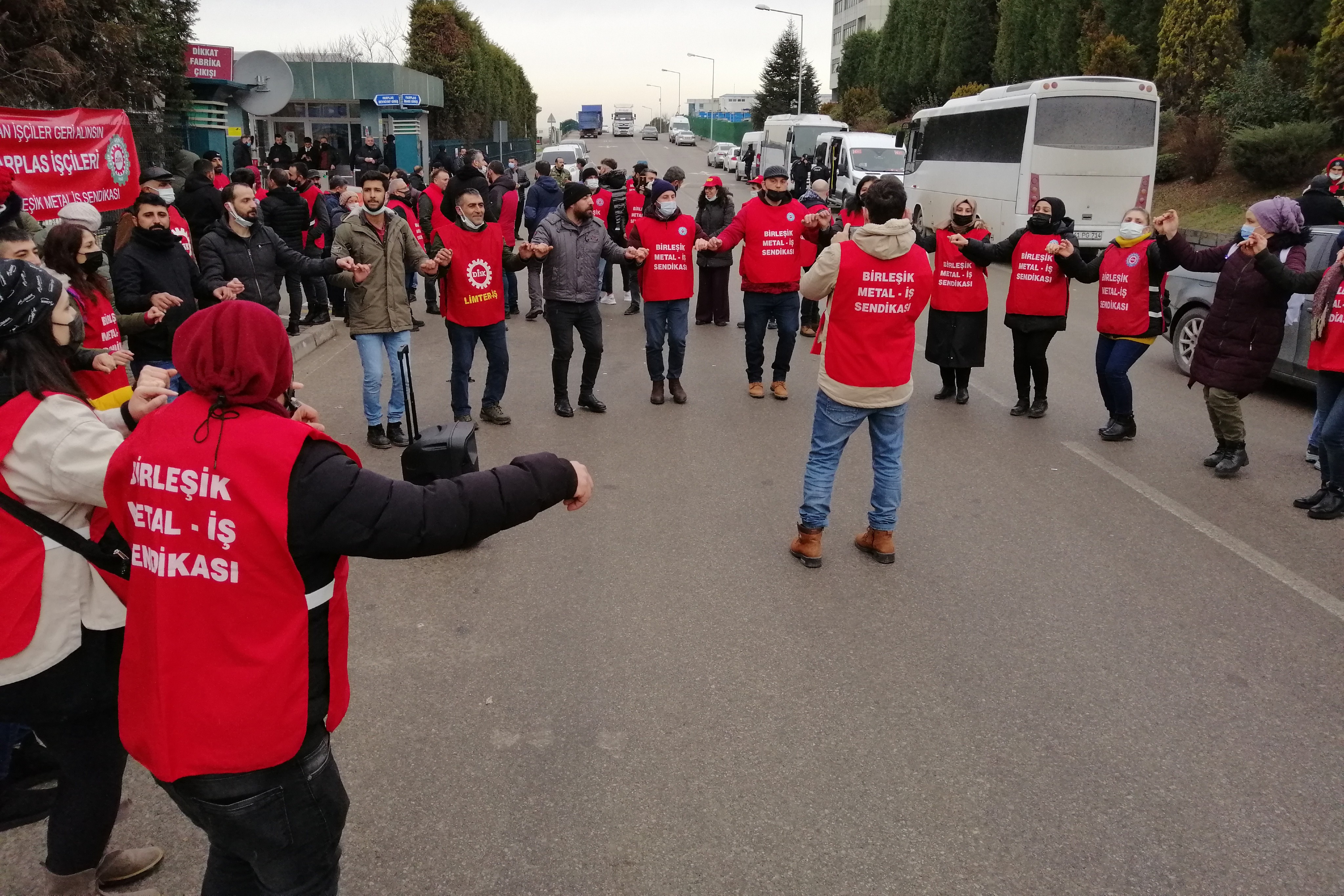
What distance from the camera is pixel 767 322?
9.23 m

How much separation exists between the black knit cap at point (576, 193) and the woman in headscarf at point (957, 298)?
9.05 ft

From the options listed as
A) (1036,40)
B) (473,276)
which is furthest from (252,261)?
(1036,40)

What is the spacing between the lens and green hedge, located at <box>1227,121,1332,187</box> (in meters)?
22.0

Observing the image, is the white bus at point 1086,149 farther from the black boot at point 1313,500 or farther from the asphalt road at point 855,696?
the black boot at point 1313,500

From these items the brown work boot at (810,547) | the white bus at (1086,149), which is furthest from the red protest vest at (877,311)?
the white bus at (1086,149)

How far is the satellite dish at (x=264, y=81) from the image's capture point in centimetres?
1706

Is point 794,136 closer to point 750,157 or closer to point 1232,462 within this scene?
point 750,157

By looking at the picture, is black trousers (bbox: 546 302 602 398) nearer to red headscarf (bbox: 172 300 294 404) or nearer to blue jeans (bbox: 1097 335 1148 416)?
blue jeans (bbox: 1097 335 1148 416)

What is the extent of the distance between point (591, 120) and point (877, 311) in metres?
98.2

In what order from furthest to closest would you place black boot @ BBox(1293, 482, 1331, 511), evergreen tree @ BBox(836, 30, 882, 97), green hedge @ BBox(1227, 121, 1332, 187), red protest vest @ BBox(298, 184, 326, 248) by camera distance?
evergreen tree @ BBox(836, 30, 882, 97)
green hedge @ BBox(1227, 121, 1332, 187)
red protest vest @ BBox(298, 184, 326, 248)
black boot @ BBox(1293, 482, 1331, 511)

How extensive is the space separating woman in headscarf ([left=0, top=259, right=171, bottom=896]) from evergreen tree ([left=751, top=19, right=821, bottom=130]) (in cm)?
7980

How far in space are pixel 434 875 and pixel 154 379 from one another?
5.28ft

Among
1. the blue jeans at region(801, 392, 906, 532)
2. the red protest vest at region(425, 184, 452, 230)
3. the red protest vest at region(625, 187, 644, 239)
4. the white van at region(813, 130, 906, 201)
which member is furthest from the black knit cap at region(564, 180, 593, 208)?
the white van at region(813, 130, 906, 201)

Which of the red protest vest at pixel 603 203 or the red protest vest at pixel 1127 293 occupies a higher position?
A: the red protest vest at pixel 603 203
